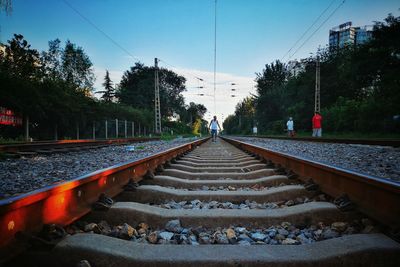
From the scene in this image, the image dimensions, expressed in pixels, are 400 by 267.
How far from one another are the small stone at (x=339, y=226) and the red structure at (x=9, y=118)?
52.8 feet

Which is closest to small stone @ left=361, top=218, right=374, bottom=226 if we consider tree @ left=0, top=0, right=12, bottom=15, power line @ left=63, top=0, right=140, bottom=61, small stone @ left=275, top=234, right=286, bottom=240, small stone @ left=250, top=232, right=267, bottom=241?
small stone @ left=275, top=234, right=286, bottom=240

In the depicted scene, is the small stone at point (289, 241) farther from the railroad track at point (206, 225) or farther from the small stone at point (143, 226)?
the small stone at point (143, 226)

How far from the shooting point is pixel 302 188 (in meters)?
2.89

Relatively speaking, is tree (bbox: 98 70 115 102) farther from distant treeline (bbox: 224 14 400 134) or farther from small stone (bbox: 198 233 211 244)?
small stone (bbox: 198 233 211 244)

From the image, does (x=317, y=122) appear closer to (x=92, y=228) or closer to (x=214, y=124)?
(x=214, y=124)

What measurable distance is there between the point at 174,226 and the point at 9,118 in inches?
628

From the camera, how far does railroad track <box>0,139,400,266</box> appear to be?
4.59ft

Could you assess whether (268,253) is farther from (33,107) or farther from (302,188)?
(33,107)

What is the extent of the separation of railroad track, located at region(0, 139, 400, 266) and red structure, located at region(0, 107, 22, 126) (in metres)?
14.2

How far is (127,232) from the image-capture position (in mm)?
1841

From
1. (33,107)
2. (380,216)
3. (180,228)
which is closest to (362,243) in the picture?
(380,216)

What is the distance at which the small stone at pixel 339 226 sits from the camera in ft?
6.42

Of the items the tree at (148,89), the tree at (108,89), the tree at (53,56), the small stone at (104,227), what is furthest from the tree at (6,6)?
the tree at (108,89)

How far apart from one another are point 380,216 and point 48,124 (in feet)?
65.6
